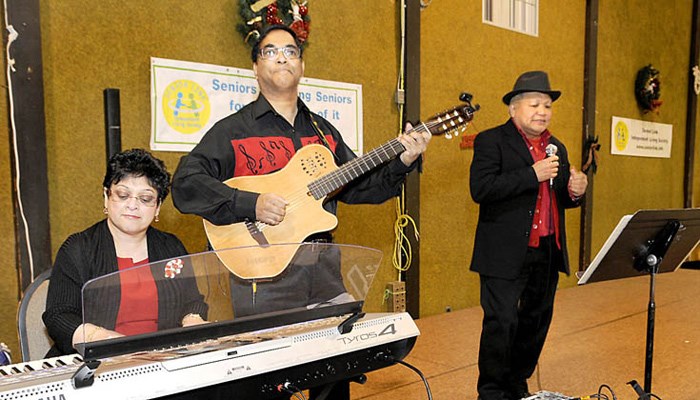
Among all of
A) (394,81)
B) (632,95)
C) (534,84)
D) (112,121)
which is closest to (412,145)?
(534,84)

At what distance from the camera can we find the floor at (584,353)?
99.9 inches

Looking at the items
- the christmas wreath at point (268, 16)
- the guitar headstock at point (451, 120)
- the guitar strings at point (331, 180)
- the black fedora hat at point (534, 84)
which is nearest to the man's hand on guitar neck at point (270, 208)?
the guitar strings at point (331, 180)

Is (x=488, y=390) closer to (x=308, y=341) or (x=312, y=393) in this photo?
(x=312, y=393)

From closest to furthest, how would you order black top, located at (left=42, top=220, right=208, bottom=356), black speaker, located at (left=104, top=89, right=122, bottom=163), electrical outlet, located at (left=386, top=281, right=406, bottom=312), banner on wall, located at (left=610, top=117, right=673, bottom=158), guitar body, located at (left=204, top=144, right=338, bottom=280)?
black top, located at (left=42, top=220, right=208, bottom=356), guitar body, located at (left=204, top=144, right=338, bottom=280), black speaker, located at (left=104, top=89, right=122, bottom=163), electrical outlet, located at (left=386, top=281, right=406, bottom=312), banner on wall, located at (left=610, top=117, right=673, bottom=158)

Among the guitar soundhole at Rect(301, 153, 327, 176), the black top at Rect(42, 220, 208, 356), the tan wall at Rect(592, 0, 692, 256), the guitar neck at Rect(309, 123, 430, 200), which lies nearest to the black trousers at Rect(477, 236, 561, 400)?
the guitar neck at Rect(309, 123, 430, 200)

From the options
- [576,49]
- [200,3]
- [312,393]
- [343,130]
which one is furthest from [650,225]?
[576,49]

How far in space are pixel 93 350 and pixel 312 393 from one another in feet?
2.35

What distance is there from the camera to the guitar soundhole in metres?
1.93

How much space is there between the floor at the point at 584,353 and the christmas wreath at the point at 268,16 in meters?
1.81

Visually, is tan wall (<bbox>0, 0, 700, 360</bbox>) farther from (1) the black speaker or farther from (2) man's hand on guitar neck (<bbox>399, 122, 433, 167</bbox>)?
(2) man's hand on guitar neck (<bbox>399, 122, 433, 167</bbox>)

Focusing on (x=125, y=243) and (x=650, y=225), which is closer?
(x=125, y=243)

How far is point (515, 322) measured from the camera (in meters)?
2.30

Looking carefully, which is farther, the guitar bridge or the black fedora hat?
the black fedora hat

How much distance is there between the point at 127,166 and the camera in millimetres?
1588
